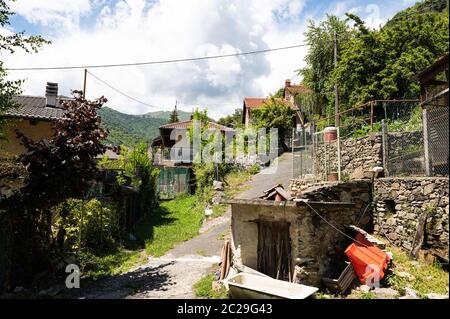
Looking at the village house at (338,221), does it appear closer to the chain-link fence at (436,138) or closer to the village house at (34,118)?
the chain-link fence at (436,138)

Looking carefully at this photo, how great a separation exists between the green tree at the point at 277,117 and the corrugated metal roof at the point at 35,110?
53.6 ft

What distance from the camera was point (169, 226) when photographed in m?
16.1

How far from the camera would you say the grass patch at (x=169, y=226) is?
12789mm

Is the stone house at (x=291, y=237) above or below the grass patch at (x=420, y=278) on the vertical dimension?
above

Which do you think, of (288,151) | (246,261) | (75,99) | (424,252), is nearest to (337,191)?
(424,252)

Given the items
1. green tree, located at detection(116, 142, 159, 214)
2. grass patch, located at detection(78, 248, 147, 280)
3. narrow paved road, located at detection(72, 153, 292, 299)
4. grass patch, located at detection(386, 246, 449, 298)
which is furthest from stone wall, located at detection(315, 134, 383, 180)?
A: green tree, located at detection(116, 142, 159, 214)

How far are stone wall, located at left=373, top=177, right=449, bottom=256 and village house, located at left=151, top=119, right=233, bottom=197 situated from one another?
17309 millimetres

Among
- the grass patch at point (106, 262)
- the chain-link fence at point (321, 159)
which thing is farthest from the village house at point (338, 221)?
the grass patch at point (106, 262)

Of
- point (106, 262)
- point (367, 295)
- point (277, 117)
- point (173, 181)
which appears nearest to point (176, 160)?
point (173, 181)

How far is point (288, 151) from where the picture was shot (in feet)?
95.5

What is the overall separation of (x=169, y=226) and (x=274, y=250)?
30.3ft

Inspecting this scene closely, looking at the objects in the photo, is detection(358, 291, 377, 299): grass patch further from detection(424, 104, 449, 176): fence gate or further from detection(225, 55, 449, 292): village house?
detection(424, 104, 449, 176): fence gate

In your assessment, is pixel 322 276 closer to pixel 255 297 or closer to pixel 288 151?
pixel 255 297

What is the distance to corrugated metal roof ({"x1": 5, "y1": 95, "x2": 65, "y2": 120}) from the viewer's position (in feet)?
48.8
